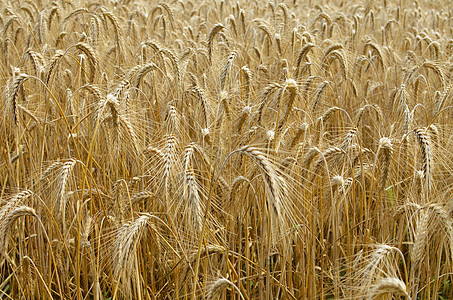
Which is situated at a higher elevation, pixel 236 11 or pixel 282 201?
pixel 236 11

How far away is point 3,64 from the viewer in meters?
3.96

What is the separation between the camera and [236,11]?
6.17 metres

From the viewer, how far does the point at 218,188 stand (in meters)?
2.96

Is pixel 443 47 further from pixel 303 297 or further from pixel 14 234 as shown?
pixel 14 234

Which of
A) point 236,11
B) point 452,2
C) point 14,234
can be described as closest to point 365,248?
point 14,234

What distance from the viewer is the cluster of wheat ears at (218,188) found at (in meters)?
1.99

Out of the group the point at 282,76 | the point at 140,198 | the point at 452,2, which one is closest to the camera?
the point at 140,198

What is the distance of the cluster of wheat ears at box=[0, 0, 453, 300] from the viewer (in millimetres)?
Result: 1988

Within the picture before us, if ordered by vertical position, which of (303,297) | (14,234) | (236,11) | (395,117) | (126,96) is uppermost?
(236,11)

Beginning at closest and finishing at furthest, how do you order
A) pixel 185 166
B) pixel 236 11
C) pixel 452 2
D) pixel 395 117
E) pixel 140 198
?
pixel 185 166 → pixel 140 198 → pixel 395 117 → pixel 236 11 → pixel 452 2

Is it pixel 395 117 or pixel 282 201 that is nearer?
pixel 282 201

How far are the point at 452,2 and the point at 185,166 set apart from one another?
10.7 meters

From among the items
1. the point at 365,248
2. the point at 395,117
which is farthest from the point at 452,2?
the point at 365,248

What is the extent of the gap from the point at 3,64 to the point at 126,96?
74.2 inches
